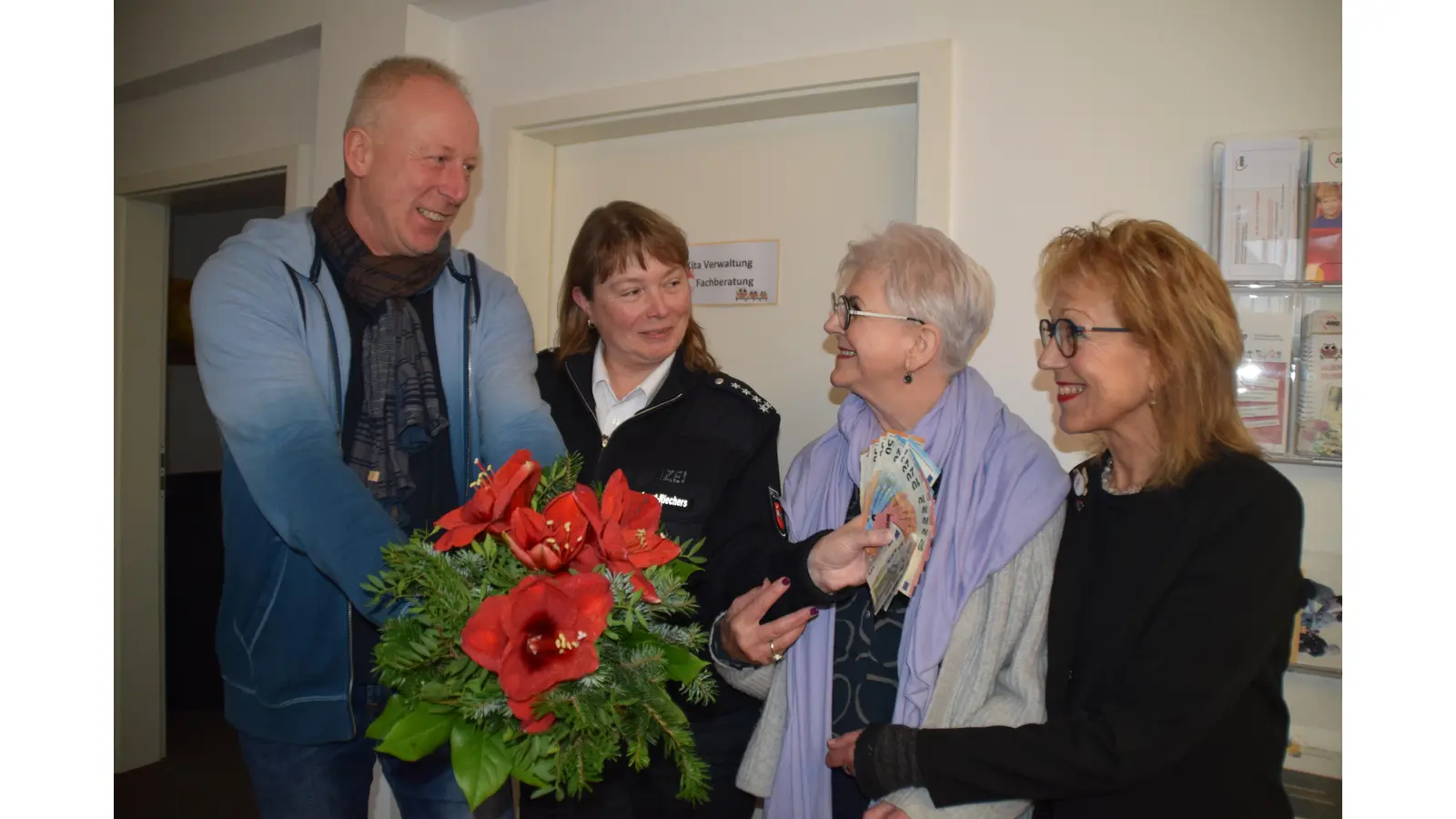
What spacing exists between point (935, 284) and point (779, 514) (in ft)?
1.90

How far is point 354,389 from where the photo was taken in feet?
5.27

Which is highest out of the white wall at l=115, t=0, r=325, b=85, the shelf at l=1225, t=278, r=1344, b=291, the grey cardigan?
the white wall at l=115, t=0, r=325, b=85

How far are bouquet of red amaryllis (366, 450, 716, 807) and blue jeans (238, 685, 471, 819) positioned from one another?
72 centimetres

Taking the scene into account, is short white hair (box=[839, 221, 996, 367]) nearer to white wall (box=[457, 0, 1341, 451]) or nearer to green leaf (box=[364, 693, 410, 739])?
white wall (box=[457, 0, 1341, 451])

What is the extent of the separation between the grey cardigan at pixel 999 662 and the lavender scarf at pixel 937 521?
0.09ft

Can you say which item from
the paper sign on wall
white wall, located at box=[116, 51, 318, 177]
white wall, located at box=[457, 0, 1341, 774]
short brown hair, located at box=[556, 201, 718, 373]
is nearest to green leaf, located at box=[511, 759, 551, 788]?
short brown hair, located at box=[556, 201, 718, 373]

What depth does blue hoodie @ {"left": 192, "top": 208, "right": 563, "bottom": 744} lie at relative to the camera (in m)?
1.31

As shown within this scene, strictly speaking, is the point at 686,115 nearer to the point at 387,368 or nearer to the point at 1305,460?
the point at 387,368

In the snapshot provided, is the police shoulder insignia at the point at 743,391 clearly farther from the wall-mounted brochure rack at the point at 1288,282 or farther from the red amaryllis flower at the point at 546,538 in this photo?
the red amaryllis flower at the point at 546,538

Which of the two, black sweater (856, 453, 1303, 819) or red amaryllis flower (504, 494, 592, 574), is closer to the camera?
red amaryllis flower (504, 494, 592, 574)

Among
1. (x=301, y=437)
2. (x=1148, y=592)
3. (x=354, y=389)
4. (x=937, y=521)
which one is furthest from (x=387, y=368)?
(x=1148, y=592)

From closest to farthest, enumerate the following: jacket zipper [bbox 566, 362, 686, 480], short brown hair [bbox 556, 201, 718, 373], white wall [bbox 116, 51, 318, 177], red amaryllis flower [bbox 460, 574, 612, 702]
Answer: red amaryllis flower [bbox 460, 574, 612, 702]
jacket zipper [bbox 566, 362, 686, 480]
short brown hair [bbox 556, 201, 718, 373]
white wall [bbox 116, 51, 318, 177]

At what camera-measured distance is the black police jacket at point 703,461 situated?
1.88 m
